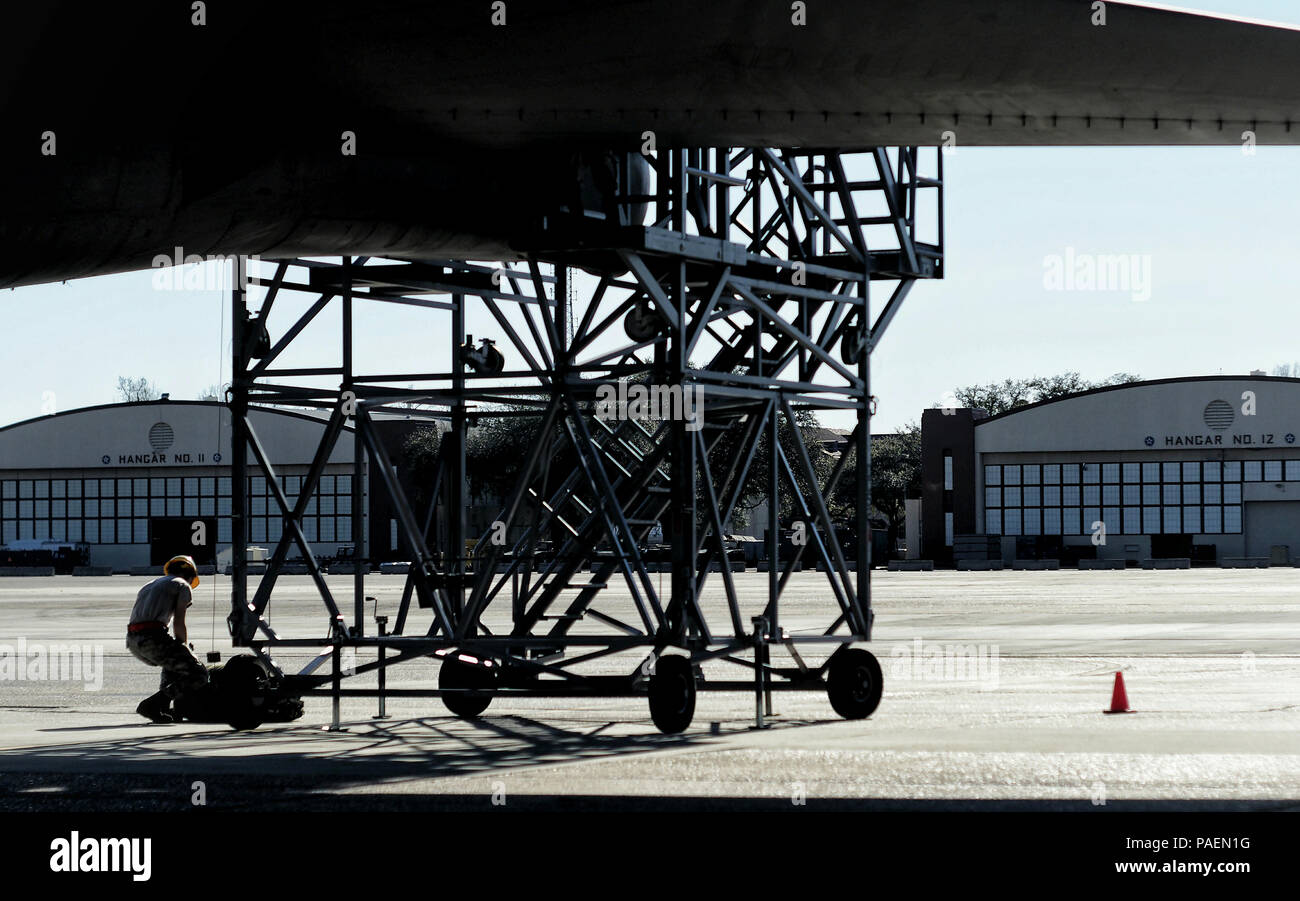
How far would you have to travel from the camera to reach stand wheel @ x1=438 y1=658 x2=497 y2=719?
59.2 ft

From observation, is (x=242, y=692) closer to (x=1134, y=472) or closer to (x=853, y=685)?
(x=853, y=685)

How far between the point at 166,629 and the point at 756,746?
19.0 feet

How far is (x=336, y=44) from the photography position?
45.1ft

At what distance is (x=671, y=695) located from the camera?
→ 15695mm

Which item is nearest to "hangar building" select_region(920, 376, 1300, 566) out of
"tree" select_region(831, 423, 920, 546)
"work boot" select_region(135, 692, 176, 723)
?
"tree" select_region(831, 423, 920, 546)

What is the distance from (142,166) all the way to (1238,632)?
23.5m

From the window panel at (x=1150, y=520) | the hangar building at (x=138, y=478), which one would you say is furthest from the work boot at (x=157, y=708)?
the window panel at (x=1150, y=520)

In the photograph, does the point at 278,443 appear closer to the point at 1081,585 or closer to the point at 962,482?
the point at 962,482

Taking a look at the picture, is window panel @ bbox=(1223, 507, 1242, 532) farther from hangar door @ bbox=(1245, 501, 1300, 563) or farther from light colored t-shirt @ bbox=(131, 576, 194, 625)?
light colored t-shirt @ bbox=(131, 576, 194, 625)

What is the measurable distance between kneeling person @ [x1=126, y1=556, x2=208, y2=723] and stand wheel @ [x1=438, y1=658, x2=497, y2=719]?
2.73 meters

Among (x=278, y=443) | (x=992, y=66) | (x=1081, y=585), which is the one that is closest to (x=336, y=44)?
(x=992, y=66)

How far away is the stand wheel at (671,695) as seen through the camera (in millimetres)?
15680

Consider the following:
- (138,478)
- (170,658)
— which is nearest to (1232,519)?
(138,478)

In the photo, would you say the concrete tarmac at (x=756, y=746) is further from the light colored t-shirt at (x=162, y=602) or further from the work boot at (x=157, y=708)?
the light colored t-shirt at (x=162, y=602)
